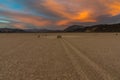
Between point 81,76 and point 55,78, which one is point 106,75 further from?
point 55,78

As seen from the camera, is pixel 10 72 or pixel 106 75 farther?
pixel 10 72

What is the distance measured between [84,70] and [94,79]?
1112mm

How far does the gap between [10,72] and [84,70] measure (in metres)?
2.88

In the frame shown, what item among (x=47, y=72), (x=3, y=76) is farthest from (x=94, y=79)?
(x=3, y=76)

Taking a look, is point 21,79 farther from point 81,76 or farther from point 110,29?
point 110,29

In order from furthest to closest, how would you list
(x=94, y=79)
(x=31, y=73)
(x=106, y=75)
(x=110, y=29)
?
(x=110, y=29), (x=31, y=73), (x=106, y=75), (x=94, y=79)

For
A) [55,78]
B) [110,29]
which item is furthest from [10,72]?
[110,29]

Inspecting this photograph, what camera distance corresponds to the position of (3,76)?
18.9 ft

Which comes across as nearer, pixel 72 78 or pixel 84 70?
pixel 72 78

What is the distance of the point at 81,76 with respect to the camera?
553 cm

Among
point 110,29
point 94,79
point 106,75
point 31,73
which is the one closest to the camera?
point 94,79

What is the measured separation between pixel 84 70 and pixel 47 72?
1440 mm

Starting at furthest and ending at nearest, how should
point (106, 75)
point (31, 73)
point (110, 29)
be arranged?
point (110, 29) < point (31, 73) < point (106, 75)

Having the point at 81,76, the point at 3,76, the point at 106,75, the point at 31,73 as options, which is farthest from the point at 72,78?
the point at 3,76
